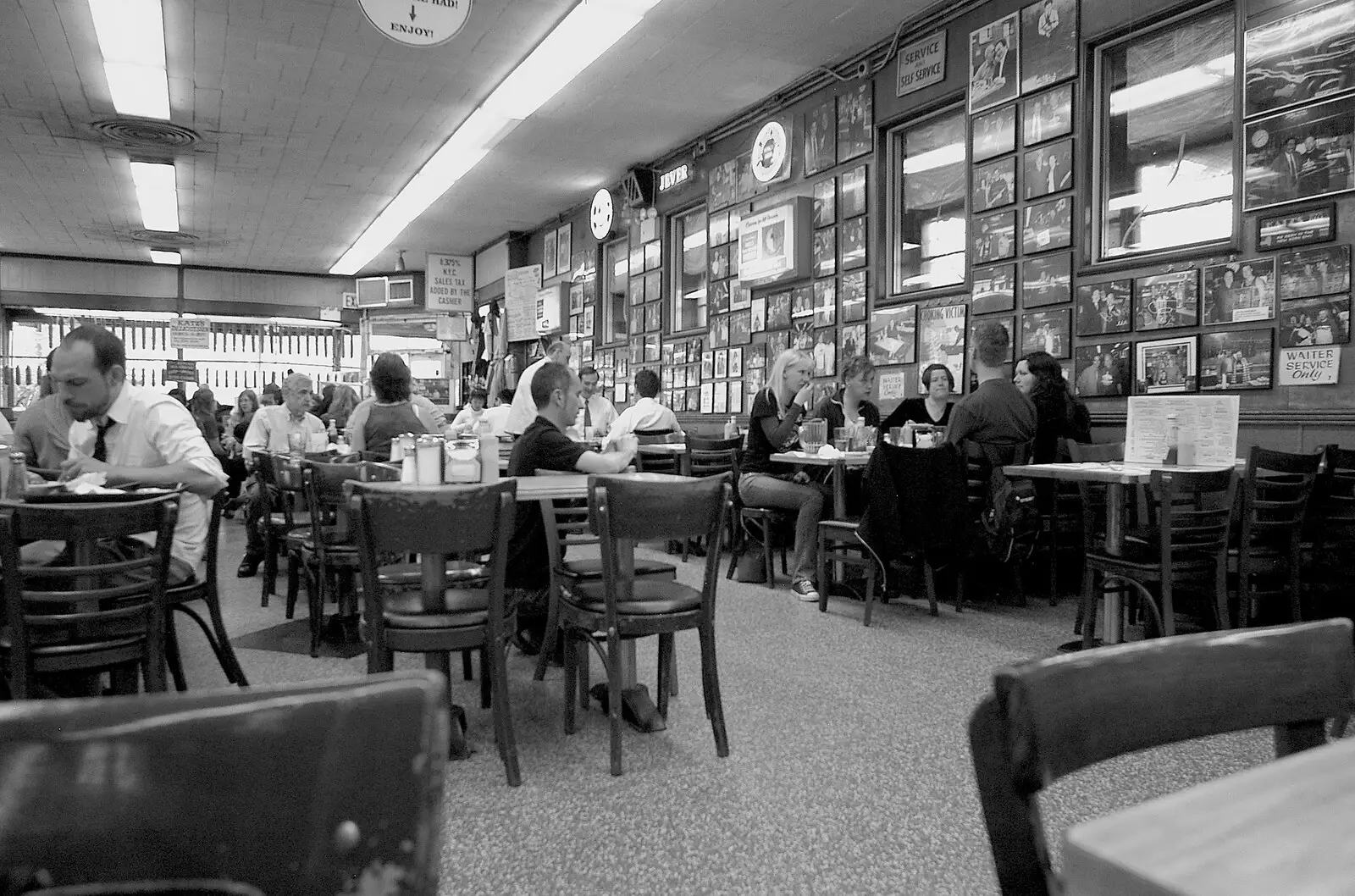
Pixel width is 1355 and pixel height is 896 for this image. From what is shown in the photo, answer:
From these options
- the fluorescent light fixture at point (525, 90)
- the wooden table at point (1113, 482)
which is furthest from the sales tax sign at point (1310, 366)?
the fluorescent light fixture at point (525, 90)

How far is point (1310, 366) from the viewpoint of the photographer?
4531 mm

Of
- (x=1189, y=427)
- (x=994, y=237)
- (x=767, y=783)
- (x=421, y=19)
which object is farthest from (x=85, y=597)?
(x=994, y=237)

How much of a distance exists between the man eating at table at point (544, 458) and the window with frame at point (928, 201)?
379 centimetres

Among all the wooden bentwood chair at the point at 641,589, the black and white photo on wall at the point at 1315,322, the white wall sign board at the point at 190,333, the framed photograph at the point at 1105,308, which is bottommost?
the wooden bentwood chair at the point at 641,589

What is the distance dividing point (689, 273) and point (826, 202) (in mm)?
2539

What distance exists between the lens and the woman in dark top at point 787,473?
545 cm

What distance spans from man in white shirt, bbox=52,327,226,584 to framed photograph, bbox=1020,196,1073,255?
4.78 metres

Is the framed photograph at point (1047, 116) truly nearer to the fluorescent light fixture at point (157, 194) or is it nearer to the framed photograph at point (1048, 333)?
the framed photograph at point (1048, 333)

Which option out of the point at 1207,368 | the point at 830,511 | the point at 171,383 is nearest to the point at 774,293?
the point at 830,511

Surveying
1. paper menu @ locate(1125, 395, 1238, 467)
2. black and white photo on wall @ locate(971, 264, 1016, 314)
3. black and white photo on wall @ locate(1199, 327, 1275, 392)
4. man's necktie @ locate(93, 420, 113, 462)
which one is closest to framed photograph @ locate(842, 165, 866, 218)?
black and white photo on wall @ locate(971, 264, 1016, 314)

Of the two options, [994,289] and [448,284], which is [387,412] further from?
[448,284]

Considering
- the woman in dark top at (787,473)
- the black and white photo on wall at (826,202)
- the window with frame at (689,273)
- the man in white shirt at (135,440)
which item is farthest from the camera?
the window with frame at (689,273)

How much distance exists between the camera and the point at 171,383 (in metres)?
17.4

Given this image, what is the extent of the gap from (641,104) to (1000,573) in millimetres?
5280
